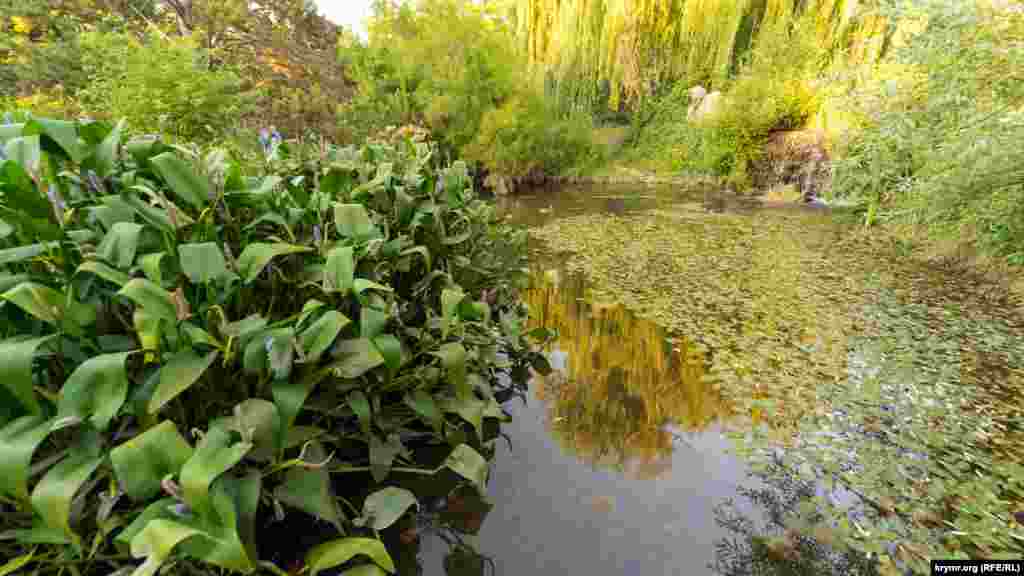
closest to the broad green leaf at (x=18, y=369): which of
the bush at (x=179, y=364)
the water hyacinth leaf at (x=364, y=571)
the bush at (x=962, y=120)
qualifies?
the bush at (x=179, y=364)

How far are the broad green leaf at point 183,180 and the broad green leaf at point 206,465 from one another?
593 millimetres

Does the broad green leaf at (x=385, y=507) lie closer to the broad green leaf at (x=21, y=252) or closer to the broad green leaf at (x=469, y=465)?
the broad green leaf at (x=469, y=465)

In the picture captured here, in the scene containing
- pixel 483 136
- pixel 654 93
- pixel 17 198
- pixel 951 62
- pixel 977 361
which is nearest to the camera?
pixel 17 198

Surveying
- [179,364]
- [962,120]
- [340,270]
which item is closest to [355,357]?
[340,270]

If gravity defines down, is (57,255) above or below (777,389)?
above

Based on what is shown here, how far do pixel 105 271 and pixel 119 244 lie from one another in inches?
4.0

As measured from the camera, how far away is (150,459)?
2.31ft

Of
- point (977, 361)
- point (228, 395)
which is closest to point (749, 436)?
point (977, 361)

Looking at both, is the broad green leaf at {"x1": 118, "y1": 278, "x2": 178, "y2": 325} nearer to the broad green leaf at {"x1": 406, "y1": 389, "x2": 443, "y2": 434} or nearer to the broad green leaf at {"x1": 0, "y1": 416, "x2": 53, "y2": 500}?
the broad green leaf at {"x1": 0, "y1": 416, "x2": 53, "y2": 500}

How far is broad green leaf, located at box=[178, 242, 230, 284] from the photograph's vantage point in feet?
2.87

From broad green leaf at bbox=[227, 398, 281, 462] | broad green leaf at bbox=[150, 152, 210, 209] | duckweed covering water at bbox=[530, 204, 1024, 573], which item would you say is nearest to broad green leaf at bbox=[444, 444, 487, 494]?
broad green leaf at bbox=[227, 398, 281, 462]

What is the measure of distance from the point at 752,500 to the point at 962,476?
78 centimetres

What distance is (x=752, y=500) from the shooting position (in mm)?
1524

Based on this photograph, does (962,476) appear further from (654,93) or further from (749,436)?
(654,93)
